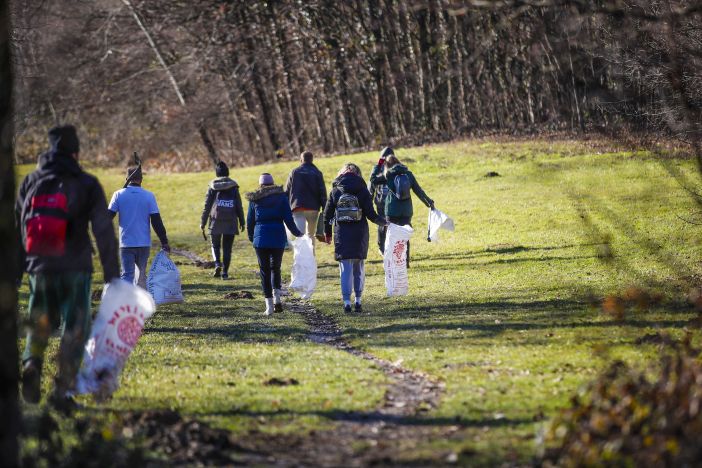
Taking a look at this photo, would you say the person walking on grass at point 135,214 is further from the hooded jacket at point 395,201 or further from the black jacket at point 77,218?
the black jacket at point 77,218

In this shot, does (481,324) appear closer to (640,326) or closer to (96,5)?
(640,326)

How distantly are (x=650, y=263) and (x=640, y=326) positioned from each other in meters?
6.72

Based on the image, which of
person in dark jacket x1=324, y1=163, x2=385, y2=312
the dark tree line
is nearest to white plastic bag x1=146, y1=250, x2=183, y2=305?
person in dark jacket x1=324, y1=163, x2=385, y2=312

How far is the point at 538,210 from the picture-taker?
87.4 ft

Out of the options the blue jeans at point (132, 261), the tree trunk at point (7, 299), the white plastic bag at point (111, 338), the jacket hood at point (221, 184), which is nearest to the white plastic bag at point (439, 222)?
the jacket hood at point (221, 184)

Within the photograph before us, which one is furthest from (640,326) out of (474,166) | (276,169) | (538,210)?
(276,169)

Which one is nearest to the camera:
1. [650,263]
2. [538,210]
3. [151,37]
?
[650,263]

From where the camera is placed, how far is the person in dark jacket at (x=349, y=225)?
14.4 meters

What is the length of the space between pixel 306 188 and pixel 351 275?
5.13 m

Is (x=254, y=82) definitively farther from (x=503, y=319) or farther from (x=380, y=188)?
(x=503, y=319)

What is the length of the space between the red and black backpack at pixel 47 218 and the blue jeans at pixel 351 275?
659 cm

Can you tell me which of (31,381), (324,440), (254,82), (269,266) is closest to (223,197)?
(269,266)

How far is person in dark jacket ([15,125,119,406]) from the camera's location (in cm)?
823

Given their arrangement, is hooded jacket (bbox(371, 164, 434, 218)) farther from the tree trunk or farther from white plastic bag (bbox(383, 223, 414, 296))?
the tree trunk
